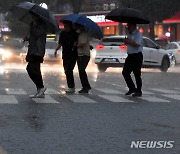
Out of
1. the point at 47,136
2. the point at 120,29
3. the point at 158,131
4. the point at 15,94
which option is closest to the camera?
the point at 47,136

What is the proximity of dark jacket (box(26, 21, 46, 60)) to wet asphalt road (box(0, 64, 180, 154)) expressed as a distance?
0.98m

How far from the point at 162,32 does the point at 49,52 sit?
88.0ft

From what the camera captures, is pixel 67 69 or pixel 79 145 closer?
pixel 79 145

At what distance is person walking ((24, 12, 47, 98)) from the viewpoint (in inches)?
440

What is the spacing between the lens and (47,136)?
7059 mm

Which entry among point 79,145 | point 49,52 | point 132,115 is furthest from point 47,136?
point 49,52

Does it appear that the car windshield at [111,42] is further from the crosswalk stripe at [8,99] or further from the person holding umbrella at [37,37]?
the crosswalk stripe at [8,99]

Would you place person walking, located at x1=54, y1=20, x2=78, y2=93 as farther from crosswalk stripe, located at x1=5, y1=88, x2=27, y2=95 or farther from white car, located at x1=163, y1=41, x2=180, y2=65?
white car, located at x1=163, y1=41, x2=180, y2=65

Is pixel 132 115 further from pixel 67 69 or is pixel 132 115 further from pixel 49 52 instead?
pixel 49 52

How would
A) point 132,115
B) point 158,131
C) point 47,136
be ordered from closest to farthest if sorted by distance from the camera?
point 47,136
point 158,131
point 132,115

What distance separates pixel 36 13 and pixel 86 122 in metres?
3.71

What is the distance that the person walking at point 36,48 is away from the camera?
1117cm

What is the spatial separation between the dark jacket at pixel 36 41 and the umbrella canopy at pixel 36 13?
24cm

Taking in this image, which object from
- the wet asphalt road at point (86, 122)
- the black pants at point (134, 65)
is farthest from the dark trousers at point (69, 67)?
the black pants at point (134, 65)
